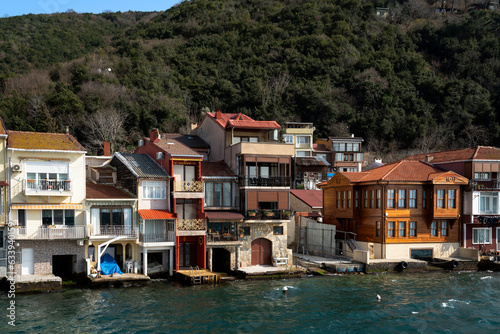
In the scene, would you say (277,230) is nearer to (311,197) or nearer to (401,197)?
(401,197)

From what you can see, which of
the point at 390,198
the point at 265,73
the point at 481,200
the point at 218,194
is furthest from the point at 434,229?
the point at 265,73

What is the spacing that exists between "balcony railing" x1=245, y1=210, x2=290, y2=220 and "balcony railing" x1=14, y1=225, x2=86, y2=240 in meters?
12.1

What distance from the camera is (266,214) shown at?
40.5 metres

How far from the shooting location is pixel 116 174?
41.3 meters

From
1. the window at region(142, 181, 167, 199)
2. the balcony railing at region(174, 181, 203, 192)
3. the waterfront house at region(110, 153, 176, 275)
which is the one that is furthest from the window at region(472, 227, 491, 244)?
the window at region(142, 181, 167, 199)

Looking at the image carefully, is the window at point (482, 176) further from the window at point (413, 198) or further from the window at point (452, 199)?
the window at point (413, 198)

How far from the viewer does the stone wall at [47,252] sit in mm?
33969

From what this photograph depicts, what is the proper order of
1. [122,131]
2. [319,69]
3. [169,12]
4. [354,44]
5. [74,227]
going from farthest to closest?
[169,12] < [354,44] < [319,69] < [122,131] < [74,227]

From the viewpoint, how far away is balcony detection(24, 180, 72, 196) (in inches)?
1350

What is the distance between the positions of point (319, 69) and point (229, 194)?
2618 inches

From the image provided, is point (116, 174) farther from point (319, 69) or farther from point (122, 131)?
point (319, 69)

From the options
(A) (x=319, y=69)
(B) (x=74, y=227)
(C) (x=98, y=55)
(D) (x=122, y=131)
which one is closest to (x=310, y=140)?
(A) (x=319, y=69)

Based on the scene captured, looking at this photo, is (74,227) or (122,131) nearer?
(74,227)

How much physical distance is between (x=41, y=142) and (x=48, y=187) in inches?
129
